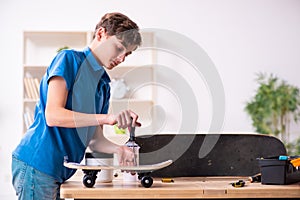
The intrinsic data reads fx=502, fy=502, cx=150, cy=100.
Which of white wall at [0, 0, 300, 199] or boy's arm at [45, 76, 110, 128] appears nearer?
boy's arm at [45, 76, 110, 128]

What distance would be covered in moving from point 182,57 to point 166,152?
3163mm

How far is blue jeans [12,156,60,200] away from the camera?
5.35ft

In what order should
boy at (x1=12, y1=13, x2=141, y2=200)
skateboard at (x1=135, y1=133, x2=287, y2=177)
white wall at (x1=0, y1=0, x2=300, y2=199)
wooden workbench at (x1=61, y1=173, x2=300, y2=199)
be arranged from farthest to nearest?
white wall at (x1=0, y1=0, x2=300, y2=199), skateboard at (x1=135, y1=133, x2=287, y2=177), boy at (x1=12, y1=13, x2=141, y2=200), wooden workbench at (x1=61, y1=173, x2=300, y2=199)

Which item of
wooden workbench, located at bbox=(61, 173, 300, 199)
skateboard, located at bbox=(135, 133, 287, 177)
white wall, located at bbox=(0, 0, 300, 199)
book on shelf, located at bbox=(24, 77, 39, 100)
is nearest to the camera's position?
wooden workbench, located at bbox=(61, 173, 300, 199)

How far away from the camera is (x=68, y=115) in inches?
61.3

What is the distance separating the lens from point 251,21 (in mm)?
→ 5156

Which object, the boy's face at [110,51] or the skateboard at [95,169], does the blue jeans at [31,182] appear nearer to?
the skateboard at [95,169]

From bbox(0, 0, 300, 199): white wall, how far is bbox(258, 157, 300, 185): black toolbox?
3.33 m

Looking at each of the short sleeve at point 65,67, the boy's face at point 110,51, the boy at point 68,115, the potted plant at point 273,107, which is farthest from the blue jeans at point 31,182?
the potted plant at point 273,107

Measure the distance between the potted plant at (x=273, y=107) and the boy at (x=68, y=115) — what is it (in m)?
3.27

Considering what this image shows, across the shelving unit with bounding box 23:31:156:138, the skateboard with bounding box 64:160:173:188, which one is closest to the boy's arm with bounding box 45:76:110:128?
the skateboard with bounding box 64:160:173:188

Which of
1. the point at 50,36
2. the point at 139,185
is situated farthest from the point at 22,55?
the point at 139,185

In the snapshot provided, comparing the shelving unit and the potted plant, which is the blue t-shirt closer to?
the shelving unit

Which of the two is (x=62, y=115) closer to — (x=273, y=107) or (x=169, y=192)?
(x=169, y=192)
